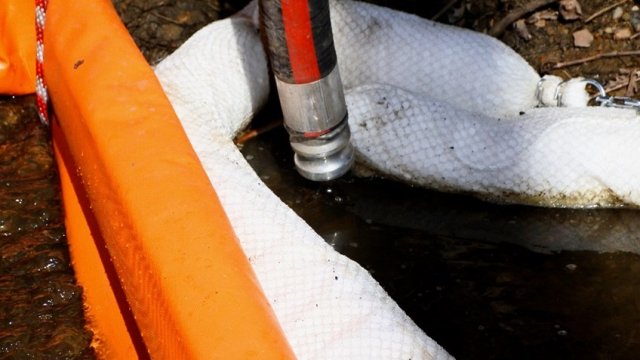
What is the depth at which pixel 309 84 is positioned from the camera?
232cm

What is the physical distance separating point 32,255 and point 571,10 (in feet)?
5.67

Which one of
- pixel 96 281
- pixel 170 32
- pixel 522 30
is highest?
pixel 522 30

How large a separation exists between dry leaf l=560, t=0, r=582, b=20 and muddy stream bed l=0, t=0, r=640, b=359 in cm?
1

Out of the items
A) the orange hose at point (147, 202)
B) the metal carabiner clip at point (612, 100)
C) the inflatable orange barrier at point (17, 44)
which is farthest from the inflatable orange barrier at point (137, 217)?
the metal carabiner clip at point (612, 100)

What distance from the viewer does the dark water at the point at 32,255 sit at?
2.16 meters

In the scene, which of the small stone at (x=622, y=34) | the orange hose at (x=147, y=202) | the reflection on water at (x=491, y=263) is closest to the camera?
the orange hose at (x=147, y=202)

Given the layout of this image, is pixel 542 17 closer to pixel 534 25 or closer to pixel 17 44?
pixel 534 25

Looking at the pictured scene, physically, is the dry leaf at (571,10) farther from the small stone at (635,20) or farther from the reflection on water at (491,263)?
the reflection on water at (491,263)

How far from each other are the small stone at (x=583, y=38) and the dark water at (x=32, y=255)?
5.25 feet

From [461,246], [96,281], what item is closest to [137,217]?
[96,281]

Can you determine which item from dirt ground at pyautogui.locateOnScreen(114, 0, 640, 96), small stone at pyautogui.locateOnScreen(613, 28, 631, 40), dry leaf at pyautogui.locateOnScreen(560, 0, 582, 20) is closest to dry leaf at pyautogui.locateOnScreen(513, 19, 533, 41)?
dirt ground at pyautogui.locateOnScreen(114, 0, 640, 96)

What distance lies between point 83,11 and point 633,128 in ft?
4.91

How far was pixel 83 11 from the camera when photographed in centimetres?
246

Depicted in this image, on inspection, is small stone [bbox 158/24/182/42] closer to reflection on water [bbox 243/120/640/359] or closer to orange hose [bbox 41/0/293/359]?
orange hose [bbox 41/0/293/359]
